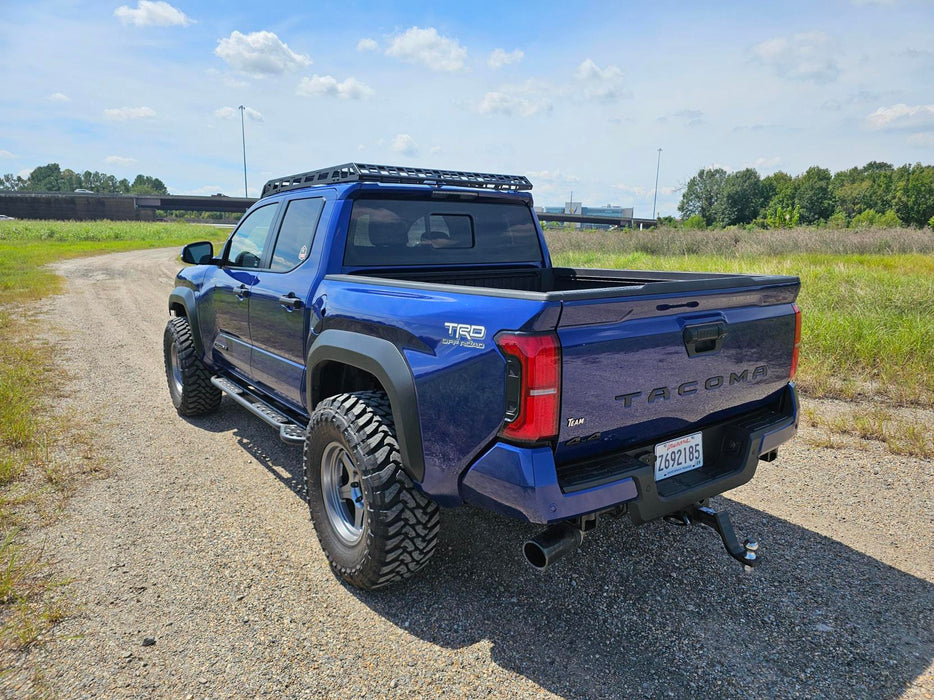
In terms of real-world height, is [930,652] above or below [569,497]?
below

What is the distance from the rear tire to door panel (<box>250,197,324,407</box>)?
53.3 inches

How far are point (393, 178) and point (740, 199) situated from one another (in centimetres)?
10331

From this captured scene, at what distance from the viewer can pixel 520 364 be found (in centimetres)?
213

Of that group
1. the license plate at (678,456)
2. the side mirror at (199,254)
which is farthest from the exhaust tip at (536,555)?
the side mirror at (199,254)

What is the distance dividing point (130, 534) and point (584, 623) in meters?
2.60

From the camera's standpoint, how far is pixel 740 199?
9431 centimetres

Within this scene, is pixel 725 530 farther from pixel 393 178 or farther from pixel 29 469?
pixel 29 469

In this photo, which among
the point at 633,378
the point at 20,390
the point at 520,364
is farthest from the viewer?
the point at 20,390

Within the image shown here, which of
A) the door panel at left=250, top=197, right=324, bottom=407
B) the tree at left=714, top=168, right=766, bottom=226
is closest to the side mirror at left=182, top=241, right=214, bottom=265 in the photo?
the door panel at left=250, top=197, right=324, bottom=407

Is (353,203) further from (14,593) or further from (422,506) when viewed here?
(14,593)

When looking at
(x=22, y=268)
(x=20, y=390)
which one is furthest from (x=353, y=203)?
(x=22, y=268)

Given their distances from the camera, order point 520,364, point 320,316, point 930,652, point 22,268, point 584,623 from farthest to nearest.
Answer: point 22,268, point 320,316, point 584,623, point 930,652, point 520,364

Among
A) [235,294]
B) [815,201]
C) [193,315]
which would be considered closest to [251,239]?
[235,294]

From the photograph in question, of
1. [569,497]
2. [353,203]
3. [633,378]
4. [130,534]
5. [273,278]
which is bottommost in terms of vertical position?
[130,534]
